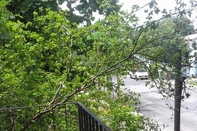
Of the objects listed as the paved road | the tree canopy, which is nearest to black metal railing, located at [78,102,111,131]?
the tree canopy

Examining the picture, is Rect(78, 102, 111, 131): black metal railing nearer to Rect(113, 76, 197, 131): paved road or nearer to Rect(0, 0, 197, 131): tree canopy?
Rect(0, 0, 197, 131): tree canopy

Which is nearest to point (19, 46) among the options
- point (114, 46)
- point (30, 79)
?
point (30, 79)

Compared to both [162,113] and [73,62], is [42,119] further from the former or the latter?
[162,113]

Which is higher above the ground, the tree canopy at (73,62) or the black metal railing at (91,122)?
the tree canopy at (73,62)

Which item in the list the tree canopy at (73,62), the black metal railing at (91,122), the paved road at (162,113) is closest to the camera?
the black metal railing at (91,122)

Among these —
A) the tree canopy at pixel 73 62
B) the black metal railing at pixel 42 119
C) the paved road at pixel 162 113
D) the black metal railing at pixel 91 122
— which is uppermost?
the tree canopy at pixel 73 62

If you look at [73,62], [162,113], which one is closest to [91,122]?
[73,62]

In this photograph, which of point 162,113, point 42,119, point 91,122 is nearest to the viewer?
point 91,122

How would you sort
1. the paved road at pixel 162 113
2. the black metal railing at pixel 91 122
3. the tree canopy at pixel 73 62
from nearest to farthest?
the black metal railing at pixel 91 122 → the tree canopy at pixel 73 62 → the paved road at pixel 162 113

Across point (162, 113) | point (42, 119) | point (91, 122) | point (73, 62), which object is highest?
point (73, 62)

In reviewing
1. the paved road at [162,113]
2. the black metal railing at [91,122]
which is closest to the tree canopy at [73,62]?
the black metal railing at [91,122]

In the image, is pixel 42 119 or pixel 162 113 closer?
pixel 42 119

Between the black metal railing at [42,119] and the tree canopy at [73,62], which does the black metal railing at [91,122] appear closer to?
the black metal railing at [42,119]

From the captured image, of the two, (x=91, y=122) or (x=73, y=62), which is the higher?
(x=73, y=62)
